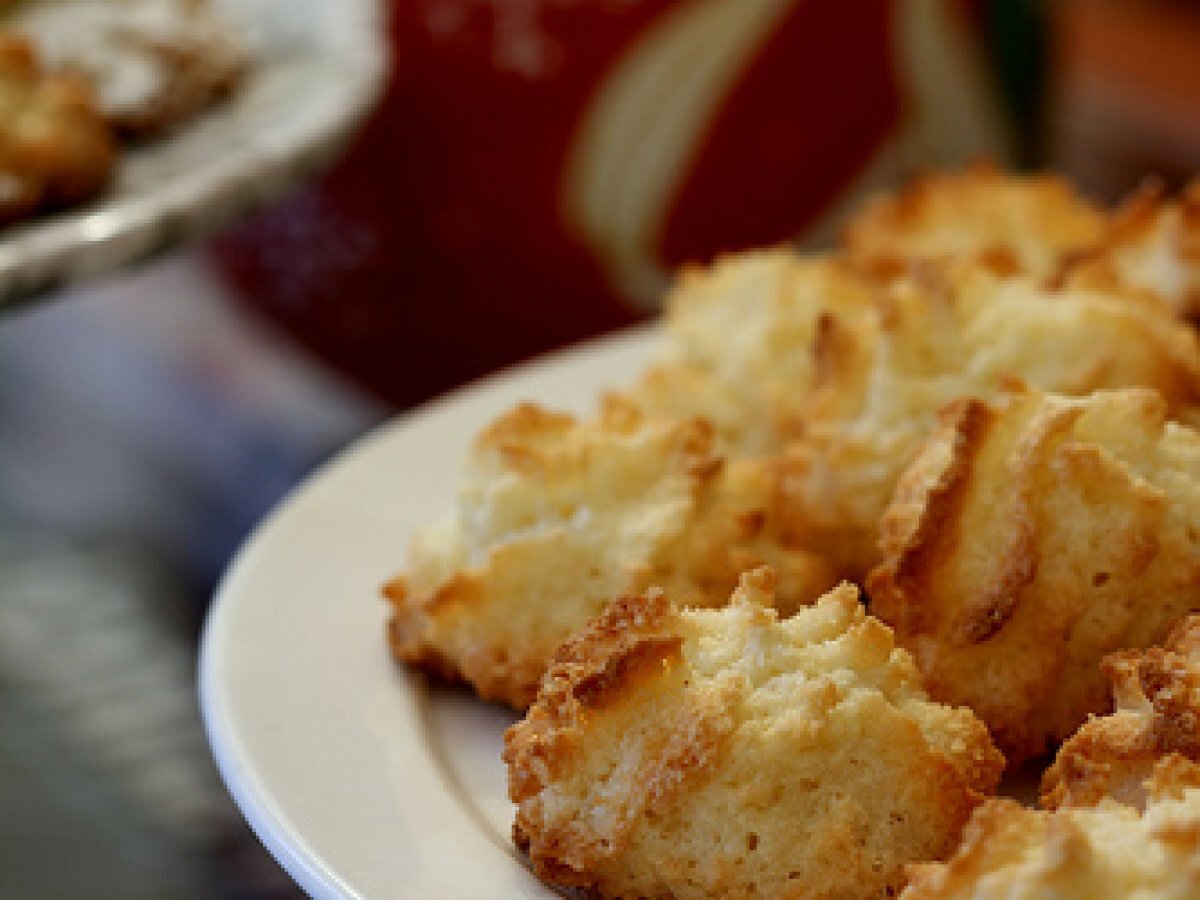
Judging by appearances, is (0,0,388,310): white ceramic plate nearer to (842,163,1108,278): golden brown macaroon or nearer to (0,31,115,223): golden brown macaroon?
(0,31,115,223): golden brown macaroon

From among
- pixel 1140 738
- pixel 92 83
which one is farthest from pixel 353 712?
pixel 92 83

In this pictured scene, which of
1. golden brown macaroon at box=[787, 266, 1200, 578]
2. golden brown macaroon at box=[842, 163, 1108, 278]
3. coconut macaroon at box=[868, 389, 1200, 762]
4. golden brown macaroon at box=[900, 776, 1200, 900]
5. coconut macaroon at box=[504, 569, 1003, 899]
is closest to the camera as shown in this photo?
Result: golden brown macaroon at box=[900, 776, 1200, 900]

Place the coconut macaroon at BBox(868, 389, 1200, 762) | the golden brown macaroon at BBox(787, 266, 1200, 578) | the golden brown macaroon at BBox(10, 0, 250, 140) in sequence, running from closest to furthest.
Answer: the coconut macaroon at BBox(868, 389, 1200, 762)
the golden brown macaroon at BBox(787, 266, 1200, 578)
the golden brown macaroon at BBox(10, 0, 250, 140)

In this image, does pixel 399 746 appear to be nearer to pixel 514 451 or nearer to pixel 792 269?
pixel 514 451

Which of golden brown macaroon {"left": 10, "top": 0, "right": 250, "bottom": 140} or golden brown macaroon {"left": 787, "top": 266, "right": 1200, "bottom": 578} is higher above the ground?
golden brown macaroon {"left": 787, "top": 266, "right": 1200, "bottom": 578}

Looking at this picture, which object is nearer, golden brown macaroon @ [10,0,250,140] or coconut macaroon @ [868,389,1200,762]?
coconut macaroon @ [868,389,1200,762]

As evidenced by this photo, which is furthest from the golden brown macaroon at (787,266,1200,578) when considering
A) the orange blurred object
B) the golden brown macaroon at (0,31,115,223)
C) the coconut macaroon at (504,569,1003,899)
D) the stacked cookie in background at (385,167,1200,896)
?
the orange blurred object

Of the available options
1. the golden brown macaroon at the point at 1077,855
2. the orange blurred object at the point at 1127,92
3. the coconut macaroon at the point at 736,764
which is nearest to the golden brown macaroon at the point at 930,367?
the coconut macaroon at the point at 736,764
